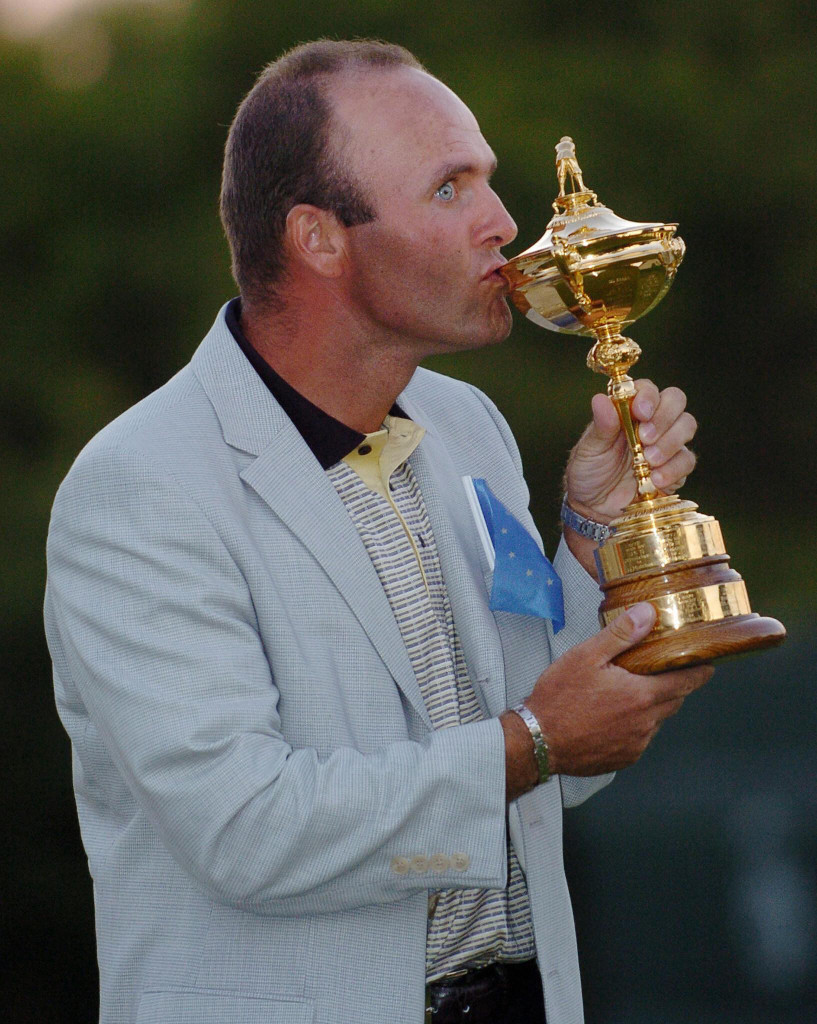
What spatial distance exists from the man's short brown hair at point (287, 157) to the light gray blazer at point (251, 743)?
0.78ft

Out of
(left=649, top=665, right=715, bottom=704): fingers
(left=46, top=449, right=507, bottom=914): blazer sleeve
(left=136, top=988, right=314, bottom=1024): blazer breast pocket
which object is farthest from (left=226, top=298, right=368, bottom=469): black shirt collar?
(left=136, top=988, right=314, bottom=1024): blazer breast pocket

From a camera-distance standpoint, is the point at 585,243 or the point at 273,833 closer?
the point at 273,833

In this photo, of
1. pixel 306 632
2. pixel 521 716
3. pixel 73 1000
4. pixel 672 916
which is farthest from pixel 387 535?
pixel 73 1000

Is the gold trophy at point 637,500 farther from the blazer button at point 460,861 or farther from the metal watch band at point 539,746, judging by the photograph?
the blazer button at point 460,861

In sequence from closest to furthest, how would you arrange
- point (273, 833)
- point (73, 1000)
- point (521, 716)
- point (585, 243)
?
point (273, 833), point (521, 716), point (585, 243), point (73, 1000)

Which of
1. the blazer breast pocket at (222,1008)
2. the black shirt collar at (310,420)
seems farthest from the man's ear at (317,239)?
the blazer breast pocket at (222,1008)

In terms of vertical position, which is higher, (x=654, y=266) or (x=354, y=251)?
(x=354, y=251)

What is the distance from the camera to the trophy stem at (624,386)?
5.44 ft

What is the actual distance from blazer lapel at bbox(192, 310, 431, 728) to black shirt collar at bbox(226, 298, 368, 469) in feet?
0.21

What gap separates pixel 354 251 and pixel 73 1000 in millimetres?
2417

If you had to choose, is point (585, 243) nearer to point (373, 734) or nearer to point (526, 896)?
point (373, 734)

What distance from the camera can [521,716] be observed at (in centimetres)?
148

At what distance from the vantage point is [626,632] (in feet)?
4.87

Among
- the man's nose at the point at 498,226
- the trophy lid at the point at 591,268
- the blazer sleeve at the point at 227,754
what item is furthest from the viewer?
the man's nose at the point at 498,226
